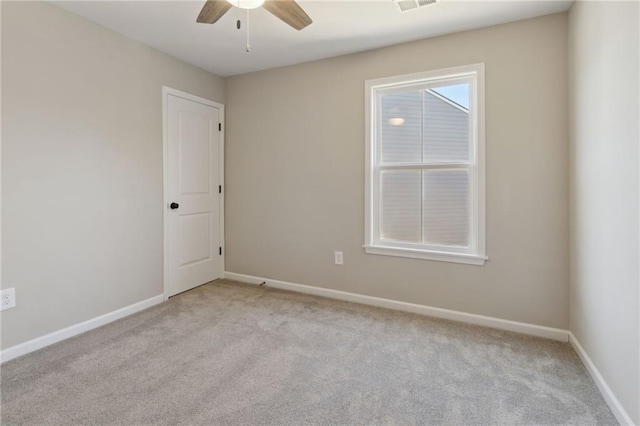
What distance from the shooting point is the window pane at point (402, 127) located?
2.89 m

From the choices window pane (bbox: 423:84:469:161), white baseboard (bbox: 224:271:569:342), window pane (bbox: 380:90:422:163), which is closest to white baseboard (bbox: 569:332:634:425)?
white baseboard (bbox: 224:271:569:342)

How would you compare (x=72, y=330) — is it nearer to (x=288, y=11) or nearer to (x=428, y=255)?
(x=288, y=11)

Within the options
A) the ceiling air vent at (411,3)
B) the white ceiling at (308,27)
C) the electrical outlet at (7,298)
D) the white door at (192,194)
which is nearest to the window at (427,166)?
the white ceiling at (308,27)

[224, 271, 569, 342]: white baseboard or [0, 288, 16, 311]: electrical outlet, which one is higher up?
[0, 288, 16, 311]: electrical outlet

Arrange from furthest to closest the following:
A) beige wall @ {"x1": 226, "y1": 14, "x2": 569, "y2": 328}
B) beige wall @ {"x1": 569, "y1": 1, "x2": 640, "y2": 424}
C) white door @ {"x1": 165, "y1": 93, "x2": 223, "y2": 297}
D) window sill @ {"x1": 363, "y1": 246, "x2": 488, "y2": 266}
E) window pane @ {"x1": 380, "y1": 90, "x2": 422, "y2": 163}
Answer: white door @ {"x1": 165, "y1": 93, "x2": 223, "y2": 297}, window pane @ {"x1": 380, "y1": 90, "x2": 422, "y2": 163}, window sill @ {"x1": 363, "y1": 246, "x2": 488, "y2": 266}, beige wall @ {"x1": 226, "y1": 14, "x2": 569, "y2": 328}, beige wall @ {"x1": 569, "y1": 1, "x2": 640, "y2": 424}

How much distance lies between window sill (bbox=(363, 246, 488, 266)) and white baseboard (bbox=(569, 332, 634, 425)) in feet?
2.69

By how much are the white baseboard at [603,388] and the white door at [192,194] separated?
346 cm

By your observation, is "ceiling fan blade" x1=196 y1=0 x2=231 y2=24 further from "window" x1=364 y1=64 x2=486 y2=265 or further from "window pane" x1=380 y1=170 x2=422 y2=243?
"window pane" x1=380 y1=170 x2=422 y2=243

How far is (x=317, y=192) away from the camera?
3309 mm

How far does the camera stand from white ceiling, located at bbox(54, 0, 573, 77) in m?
2.28

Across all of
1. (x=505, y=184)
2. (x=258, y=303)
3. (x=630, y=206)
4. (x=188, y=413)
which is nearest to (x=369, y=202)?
(x=505, y=184)

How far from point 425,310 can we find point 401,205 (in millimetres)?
981

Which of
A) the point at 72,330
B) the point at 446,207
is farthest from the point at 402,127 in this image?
the point at 72,330

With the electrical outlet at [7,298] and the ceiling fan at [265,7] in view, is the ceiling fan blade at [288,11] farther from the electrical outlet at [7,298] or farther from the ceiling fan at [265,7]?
the electrical outlet at [7,298]
